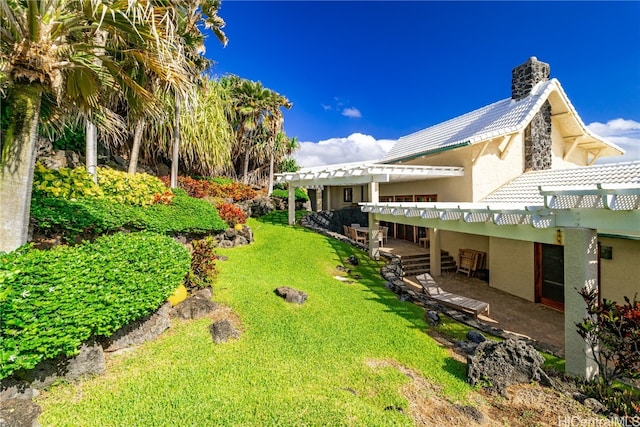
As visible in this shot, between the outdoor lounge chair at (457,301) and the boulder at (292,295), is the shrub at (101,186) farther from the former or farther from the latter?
the outdoor lounge chair at (457,301)

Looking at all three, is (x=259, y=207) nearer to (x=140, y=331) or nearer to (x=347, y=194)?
(x=347, y=194)

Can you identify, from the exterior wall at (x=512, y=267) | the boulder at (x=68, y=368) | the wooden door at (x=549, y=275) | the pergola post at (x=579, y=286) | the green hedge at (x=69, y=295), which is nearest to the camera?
the green hedge at (x=69, y=295)

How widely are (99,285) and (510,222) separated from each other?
9.03 meters

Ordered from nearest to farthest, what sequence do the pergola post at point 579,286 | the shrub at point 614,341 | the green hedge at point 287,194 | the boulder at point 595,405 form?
the boulder at point 595,405 < the shrub at point 614,341 < the pergola post at point 579,286 < the green hedge at point 287,194

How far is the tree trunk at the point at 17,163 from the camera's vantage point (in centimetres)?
454

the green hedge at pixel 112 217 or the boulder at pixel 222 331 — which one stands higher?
the green hedge at pixel 112 217

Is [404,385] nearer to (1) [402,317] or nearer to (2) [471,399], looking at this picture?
(2) [471,399]

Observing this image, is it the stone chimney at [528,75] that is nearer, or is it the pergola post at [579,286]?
the pergola post at [579,286]

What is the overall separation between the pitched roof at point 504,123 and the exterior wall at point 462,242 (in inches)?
184

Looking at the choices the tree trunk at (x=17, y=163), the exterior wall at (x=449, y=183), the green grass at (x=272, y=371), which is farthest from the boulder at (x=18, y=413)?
the exterior wall at (x=449, y=183)

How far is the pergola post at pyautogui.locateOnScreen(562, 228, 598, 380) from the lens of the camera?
5.72 meters

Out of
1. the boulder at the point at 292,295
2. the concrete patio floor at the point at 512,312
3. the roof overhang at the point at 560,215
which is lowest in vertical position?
the concrete patio floor at the point at 512,312

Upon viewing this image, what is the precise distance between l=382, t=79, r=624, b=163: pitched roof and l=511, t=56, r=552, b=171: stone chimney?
47 centimetres

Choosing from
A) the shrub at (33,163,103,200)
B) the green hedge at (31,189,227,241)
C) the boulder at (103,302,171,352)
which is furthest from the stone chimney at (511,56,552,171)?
the shrub at (33,163,103,200)
